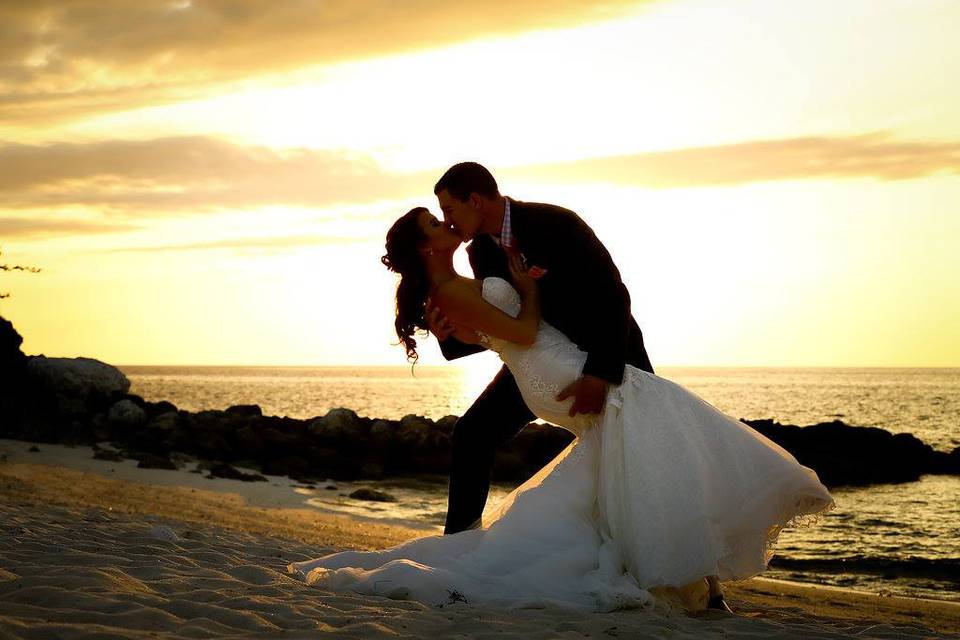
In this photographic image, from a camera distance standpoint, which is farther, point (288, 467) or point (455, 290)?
point (288, 467)

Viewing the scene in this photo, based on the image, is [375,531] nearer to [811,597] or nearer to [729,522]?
[811,597]

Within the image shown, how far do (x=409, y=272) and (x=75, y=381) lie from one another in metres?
20.7

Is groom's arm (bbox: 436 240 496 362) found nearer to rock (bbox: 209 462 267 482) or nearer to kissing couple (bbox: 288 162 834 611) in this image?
kissing couple (bbox: 288 162 834 611)

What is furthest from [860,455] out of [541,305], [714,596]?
[541,305]

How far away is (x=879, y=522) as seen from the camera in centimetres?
1460

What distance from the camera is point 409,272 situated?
18.1ft

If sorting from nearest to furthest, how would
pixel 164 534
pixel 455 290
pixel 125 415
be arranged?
1. pixel 455 290
2. pixel 164 534
3. pixel 125 415

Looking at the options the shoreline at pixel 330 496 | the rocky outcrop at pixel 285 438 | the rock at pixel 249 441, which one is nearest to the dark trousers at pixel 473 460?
the shoreline at pixel 330 496

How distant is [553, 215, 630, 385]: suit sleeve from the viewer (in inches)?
204

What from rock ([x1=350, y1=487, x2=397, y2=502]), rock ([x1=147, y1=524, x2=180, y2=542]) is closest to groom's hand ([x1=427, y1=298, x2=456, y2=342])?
rock ([x1=147, y1=524, x2=180, y2=542])

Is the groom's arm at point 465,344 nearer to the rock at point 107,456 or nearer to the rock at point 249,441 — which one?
the rock at point 107,456

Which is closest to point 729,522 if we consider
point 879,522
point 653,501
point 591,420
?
point 653,501

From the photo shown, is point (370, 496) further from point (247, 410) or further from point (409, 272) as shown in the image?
point (247, 410)

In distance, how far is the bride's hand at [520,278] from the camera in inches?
217
